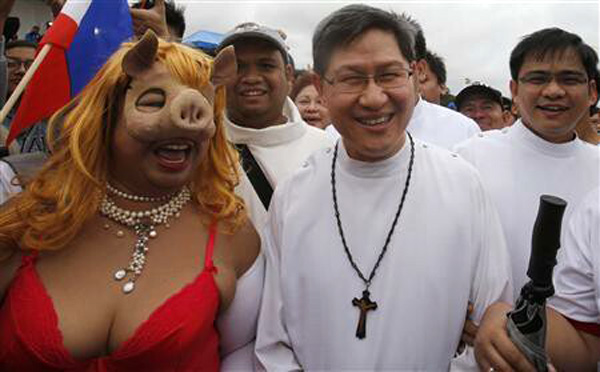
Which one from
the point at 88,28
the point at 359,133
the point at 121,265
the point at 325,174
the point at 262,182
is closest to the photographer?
the point at 121,265

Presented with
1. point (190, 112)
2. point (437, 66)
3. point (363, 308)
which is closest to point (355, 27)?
point (190, 112)

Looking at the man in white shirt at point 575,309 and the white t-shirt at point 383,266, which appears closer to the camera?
the man in white shirt at point 575,309

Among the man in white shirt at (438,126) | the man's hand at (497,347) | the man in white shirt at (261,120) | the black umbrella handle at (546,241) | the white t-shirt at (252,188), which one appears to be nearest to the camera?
the black umbrella handle at (546,241)

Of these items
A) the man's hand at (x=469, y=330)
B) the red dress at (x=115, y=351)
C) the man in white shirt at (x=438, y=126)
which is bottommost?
the red dress at (x=115, y=351)

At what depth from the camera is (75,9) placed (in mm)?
2463

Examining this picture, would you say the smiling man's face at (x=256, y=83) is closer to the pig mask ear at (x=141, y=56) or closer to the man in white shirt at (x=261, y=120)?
the man in white shirt at (x=261, y=120)

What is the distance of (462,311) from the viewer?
6.57 ft

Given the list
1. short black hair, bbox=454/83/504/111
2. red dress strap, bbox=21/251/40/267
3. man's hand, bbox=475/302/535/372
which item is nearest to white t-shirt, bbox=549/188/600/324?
man's hand, bbox=475/302/535/372

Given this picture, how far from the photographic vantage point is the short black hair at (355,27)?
6.82ft

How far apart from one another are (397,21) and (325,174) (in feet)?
2.14

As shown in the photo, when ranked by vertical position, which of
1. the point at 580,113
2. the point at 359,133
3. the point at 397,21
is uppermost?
the point at 397,21

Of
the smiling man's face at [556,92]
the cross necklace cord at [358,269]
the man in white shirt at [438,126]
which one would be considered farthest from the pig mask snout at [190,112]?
the man in white shirt at [438,126]

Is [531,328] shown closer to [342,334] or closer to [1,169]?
[342,334]

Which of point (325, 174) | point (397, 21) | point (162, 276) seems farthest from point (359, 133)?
point (162, 276)
